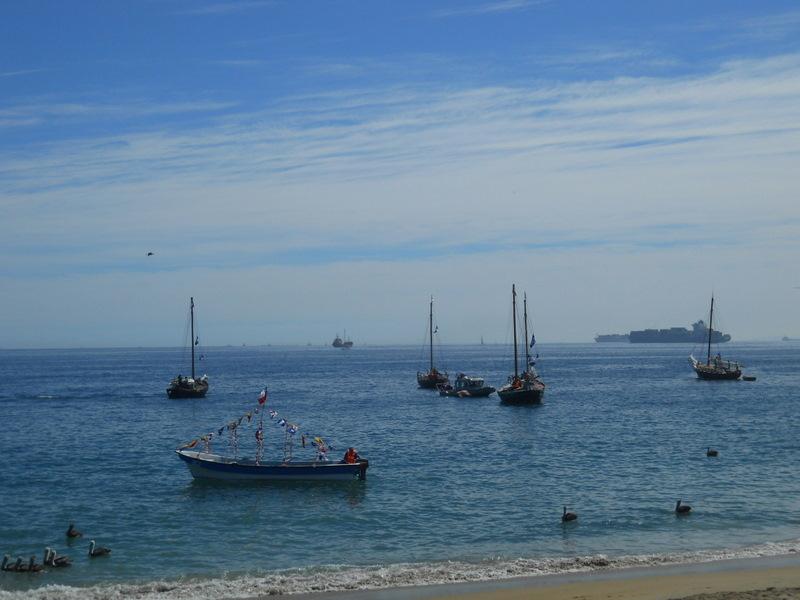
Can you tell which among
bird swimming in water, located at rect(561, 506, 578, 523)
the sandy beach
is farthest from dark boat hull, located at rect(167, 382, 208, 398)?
the sandy beach

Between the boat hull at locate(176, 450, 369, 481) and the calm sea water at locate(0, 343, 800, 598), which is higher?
the boat hull at locate(176, 450, 369, 481)

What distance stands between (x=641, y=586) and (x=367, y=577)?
847 cm

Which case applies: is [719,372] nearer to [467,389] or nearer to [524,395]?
[467,389]

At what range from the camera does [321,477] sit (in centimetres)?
4628

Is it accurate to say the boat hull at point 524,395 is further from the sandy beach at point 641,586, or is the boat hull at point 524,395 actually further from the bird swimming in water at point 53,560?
the bird swimming in water at point 53,560

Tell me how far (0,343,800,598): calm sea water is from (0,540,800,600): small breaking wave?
0.12 m

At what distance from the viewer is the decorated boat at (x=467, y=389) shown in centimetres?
10550

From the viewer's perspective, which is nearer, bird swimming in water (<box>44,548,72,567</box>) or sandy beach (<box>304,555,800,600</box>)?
sandy beach (<box>304,555,800,600</box>)

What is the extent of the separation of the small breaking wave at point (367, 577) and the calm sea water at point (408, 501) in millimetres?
121

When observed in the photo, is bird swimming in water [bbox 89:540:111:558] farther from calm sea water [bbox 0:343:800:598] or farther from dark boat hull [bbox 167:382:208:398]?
dark boat hull [bbox 167:382:208:398]

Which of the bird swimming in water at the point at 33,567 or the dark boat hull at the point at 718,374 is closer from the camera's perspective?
the bird swimming in water at the point at 33,567

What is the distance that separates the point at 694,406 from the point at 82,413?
60.1m

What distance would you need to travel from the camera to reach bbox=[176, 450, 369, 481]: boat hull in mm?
45906

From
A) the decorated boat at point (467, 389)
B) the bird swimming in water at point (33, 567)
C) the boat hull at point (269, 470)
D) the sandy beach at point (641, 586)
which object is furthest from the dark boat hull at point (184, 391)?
the sandy beach at point (641, 586)
